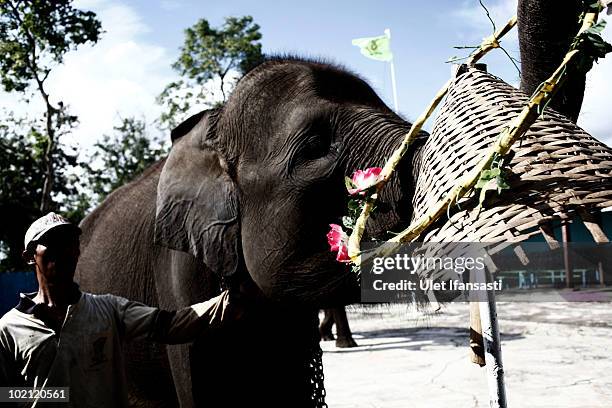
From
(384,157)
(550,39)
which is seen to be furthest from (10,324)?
(550,39)

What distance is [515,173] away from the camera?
1769 millimetres

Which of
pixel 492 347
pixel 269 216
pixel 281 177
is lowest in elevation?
pixel 492 347

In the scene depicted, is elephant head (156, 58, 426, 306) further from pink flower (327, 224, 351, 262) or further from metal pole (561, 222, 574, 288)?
metal pole (561, 222, 574, 288)

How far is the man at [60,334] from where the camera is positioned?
2.43 m

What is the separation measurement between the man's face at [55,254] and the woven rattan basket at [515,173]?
119 cm

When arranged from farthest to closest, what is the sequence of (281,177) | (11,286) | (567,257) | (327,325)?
1. (11,286)
2. (327,325)
3. (567,257)
4. (281,177)

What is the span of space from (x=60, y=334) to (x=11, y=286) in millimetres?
18825

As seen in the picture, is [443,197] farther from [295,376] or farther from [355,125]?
[295,376]

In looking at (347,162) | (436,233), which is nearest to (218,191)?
(347,162)

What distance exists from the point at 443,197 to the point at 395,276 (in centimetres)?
48

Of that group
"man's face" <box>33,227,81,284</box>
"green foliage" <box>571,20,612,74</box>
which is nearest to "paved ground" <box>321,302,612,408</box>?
"green foliage" <box>571,20,612,74</box>

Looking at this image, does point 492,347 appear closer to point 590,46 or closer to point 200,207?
point 590,46

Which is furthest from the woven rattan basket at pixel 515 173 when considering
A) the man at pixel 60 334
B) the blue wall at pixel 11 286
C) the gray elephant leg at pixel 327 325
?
the blue wall at pixel 11 286

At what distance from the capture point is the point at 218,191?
10.8 ft
